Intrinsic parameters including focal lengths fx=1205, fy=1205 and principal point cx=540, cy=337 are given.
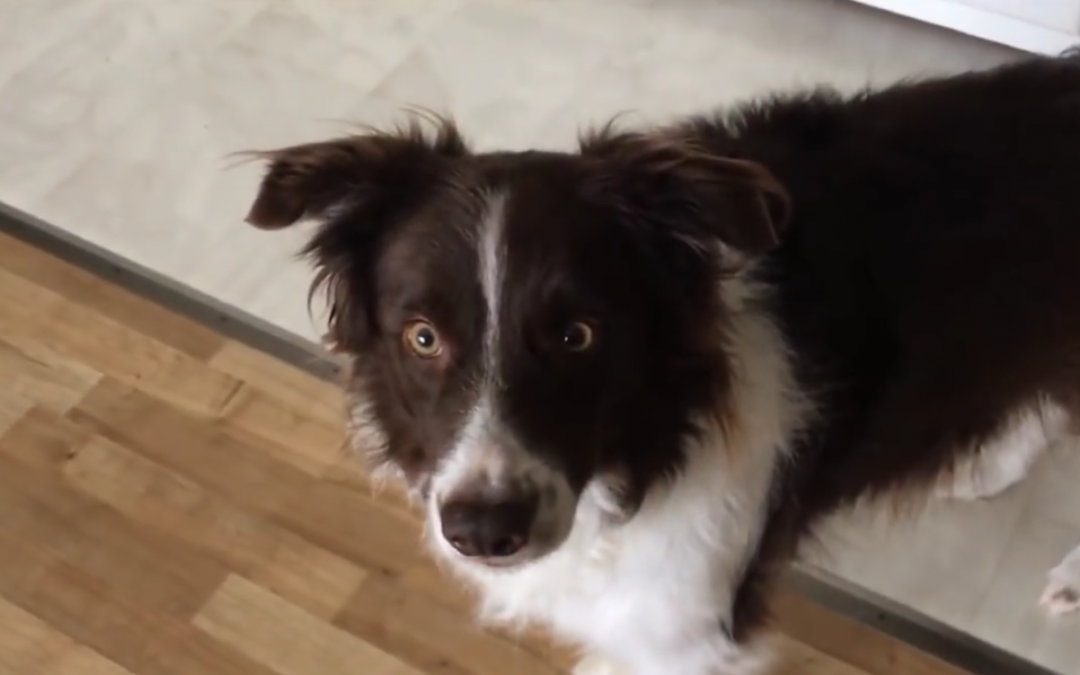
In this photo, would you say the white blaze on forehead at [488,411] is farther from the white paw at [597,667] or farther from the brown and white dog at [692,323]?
the white paw at [597,667]

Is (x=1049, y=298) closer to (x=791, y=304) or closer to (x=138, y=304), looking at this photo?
(x=791, y=304)

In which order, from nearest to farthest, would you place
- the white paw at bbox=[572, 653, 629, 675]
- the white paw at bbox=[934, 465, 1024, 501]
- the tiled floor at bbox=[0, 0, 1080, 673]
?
the white paw at bbox=[572, 653, 629, 675] < the white paw at bbox=[934, 465, 1024, 501] < the tiled floor at bbox=[0, 0, 1080, 673]

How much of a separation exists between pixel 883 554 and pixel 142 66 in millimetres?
2180

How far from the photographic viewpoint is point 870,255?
5.32 ft

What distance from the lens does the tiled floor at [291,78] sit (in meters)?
2.77

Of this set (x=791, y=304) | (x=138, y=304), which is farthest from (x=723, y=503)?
(x=138, y=304)

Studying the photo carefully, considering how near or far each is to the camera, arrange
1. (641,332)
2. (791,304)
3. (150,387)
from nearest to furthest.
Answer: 1. (641,332)
2. (791,304)
3. (150,387)

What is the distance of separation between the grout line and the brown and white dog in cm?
28

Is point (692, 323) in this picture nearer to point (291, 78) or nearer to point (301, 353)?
point (301, 353)

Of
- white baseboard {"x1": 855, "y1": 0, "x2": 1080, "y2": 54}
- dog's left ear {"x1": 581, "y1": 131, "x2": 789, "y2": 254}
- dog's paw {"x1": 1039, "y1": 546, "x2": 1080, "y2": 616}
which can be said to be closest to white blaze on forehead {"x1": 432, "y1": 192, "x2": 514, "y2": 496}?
dog's left ear {"x1": 581, "y1": 131, "x2": 789, "y2": 254}

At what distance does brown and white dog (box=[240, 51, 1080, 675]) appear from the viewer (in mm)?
1408

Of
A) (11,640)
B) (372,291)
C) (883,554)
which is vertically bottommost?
(11,640)

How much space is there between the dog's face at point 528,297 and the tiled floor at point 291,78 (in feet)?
3.43

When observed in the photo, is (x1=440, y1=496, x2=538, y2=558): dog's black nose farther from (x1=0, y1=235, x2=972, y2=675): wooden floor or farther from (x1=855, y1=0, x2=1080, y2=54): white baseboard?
(x1=855, y1=0, x2=1080, y2=54): white baseboard
